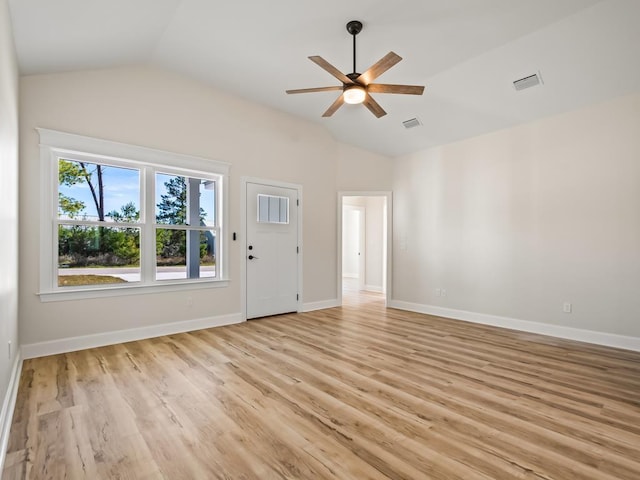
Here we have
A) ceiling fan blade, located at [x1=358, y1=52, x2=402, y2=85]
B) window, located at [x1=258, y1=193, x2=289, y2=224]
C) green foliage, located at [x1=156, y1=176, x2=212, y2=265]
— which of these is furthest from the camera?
window, located at [x1=258, y1=193, x2=289, y2=224]

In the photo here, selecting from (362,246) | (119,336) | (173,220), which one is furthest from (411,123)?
(119,336)

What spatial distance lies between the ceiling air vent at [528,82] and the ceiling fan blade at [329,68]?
7.27ft

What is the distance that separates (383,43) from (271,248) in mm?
3270

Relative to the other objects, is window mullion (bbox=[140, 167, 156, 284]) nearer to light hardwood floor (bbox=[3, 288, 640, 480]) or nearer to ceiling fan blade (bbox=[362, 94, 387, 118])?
light hardwood floor (bbox=[3, 288, 640, 480])

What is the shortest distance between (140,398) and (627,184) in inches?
215

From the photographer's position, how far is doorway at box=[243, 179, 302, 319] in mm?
5238

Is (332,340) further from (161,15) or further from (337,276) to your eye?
(161,15)

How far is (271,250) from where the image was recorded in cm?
550

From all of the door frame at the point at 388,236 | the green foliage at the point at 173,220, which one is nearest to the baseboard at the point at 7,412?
the green foliage at the point at 173,220

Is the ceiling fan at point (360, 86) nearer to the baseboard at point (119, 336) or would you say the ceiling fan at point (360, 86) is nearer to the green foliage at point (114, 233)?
the green foliage at point (114, 233)

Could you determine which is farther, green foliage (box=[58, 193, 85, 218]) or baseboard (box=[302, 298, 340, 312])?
baseboard (box=[302, 298, 340, 312])

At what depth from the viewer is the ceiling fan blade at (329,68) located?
9.20ft

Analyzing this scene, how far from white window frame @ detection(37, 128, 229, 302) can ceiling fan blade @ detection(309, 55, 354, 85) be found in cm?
244

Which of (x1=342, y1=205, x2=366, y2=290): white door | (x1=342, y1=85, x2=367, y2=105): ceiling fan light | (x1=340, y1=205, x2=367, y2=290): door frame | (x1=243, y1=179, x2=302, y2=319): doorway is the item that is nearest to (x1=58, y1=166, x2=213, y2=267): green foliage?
(x1=243, y1=179, x2=302, y2=319): doorway
